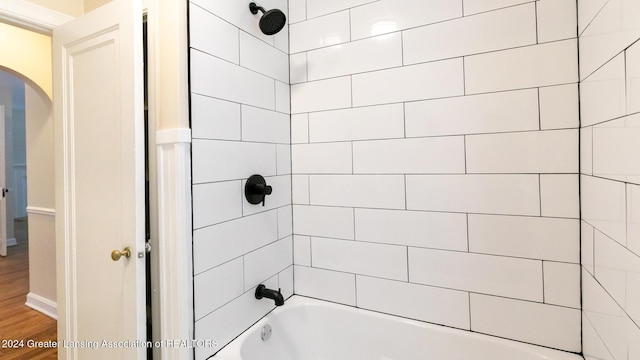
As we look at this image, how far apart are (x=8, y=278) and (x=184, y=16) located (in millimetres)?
4381

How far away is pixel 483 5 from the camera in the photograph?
1162mm

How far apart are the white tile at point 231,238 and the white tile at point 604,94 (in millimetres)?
1246

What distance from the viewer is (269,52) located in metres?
1.43

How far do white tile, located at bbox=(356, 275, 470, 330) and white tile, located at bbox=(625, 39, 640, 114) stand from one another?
887mm

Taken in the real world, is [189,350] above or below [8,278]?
above

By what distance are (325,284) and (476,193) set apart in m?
0.86

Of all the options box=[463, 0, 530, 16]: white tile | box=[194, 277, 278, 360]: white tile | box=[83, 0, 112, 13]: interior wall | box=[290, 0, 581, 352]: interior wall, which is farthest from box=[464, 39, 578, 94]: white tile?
box=[83, 0, 112, 13]: interior wall

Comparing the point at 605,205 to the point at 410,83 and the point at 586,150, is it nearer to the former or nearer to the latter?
the point at 586,150

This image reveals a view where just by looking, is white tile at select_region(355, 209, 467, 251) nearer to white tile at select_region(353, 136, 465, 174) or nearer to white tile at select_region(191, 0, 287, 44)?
white tile at select_region(353, 136, 465, 174)

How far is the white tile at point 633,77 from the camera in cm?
58

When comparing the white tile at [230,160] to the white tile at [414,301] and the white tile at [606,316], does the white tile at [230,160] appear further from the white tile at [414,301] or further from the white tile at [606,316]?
the white tile at [606,316]

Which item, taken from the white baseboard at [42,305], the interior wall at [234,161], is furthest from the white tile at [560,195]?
the white baseboard at [42,305]

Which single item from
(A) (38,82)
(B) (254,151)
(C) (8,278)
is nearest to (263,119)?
(B) (254,151)

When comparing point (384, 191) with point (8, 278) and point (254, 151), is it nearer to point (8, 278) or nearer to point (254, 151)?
point (254, 151)
